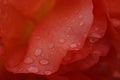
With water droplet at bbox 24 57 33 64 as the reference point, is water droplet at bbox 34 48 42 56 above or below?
above

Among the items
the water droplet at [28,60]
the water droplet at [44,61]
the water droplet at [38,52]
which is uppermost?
the water droplet at [38,52]

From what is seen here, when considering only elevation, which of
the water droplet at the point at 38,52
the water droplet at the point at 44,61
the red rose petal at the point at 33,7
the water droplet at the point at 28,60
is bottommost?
the water droplet at the point at 44,61

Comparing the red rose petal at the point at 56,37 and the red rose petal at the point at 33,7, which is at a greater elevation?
the red rose petal at the point at 33,7

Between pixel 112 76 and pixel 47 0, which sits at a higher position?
pixel 47 0

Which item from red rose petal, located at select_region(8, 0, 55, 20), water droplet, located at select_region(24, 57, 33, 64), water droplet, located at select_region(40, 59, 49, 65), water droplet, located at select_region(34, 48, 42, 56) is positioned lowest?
water droplet, located at select_region(40, 59, 49, 65)

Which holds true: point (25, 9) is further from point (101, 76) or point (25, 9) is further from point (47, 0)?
point (101, 76)

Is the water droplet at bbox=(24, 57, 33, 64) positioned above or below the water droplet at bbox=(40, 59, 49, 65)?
above

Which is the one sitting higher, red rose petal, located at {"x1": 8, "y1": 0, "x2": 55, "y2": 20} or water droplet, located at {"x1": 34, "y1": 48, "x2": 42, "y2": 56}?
red rose petal, located at {"x1": 8, "y1": 0, "x2": 55, "y2": 20}

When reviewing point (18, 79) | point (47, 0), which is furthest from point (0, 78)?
point (47, 0)
